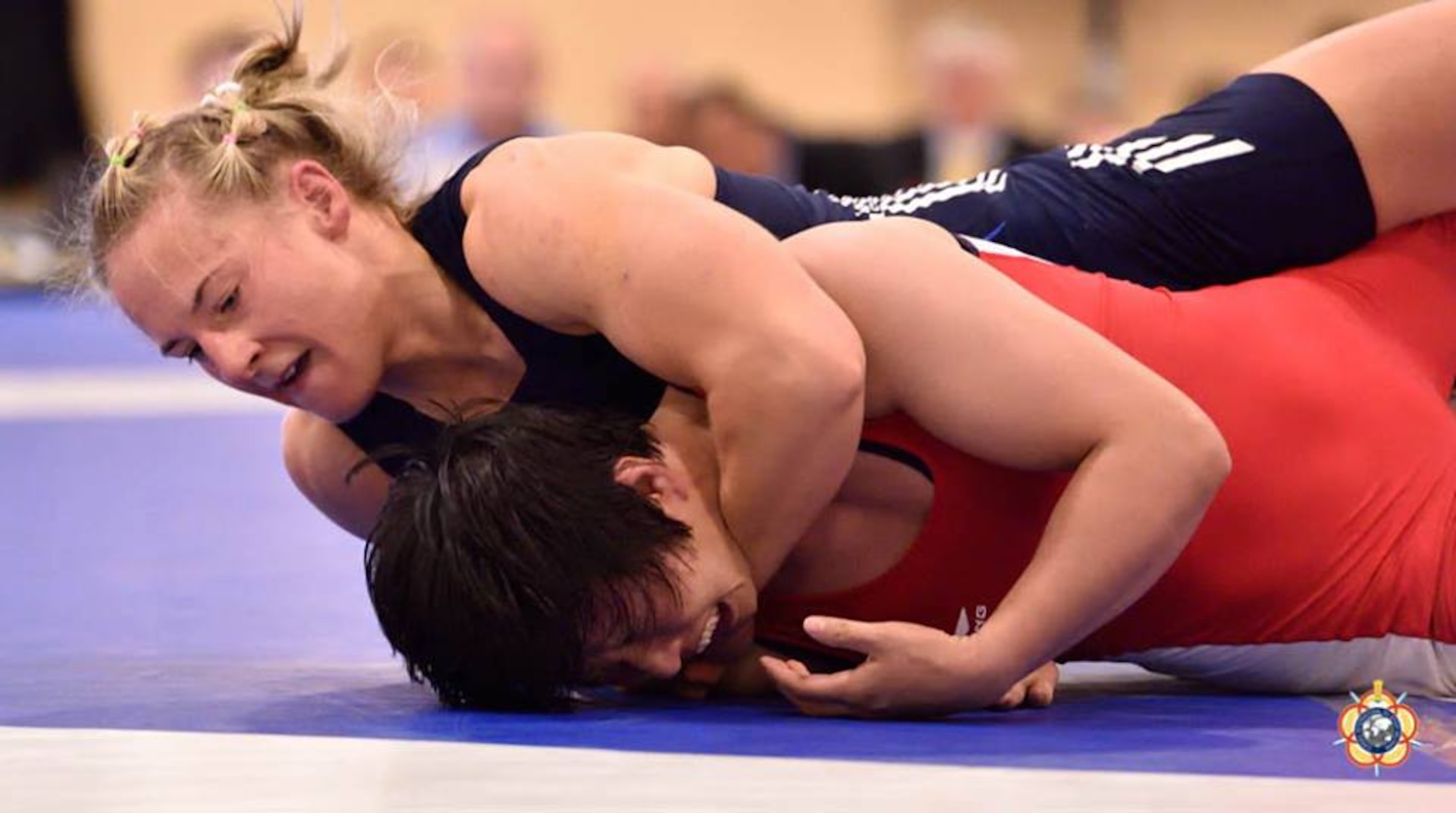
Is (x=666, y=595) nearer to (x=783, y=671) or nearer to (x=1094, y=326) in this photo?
(x=783, y=671)

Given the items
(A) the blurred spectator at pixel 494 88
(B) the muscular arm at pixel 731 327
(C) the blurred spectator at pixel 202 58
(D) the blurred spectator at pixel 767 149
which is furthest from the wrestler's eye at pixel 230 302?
(C) the blurred spectator at pixel 202 58

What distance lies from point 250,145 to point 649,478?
0.78 meters

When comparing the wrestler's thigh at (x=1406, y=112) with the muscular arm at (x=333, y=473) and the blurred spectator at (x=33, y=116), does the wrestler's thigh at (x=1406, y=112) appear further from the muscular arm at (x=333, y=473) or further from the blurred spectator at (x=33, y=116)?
the blurred spectator at (x=33, y=116)

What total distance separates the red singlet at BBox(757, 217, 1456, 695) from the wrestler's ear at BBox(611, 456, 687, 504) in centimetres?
22

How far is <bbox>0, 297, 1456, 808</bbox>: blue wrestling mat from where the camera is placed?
2.21 m

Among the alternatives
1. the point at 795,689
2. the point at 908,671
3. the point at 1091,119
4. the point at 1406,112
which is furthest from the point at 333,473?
the point at 1091,119

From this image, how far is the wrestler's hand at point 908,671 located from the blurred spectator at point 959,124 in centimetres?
703

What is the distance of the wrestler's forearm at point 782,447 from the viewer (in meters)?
2.34

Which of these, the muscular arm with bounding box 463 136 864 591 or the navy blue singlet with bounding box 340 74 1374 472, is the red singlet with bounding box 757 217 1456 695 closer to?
the muscular arm with bounding box 463 136 864 591

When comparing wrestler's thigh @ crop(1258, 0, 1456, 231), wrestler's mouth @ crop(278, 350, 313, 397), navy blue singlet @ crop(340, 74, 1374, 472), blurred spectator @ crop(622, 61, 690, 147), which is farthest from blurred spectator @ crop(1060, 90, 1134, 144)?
wrestler's mouth @ crop(278, 350, 313, 397)

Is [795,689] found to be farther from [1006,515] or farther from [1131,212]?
[1131,212]

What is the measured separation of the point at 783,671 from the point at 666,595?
0.57ft

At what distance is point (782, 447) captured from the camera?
2367mm

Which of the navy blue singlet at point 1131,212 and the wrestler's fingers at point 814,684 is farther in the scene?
the navy blue singlet at point 1131,212
